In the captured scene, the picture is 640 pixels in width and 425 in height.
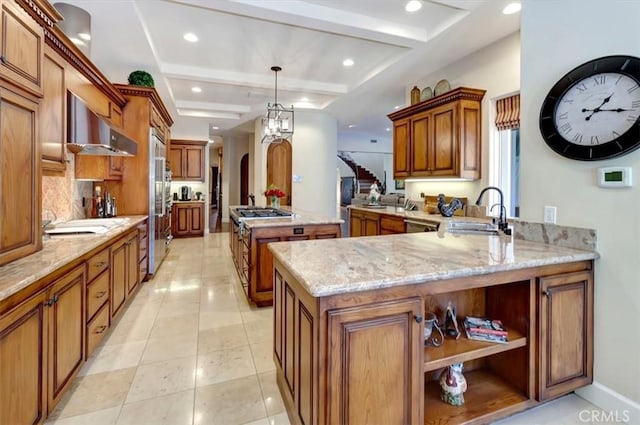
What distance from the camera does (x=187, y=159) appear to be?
803 cm

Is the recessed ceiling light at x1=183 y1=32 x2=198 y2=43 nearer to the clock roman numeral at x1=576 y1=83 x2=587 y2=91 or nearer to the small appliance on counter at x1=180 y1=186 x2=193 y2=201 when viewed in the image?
the clock roman numeral at x1=576 y1=83 x2=587 y2=91

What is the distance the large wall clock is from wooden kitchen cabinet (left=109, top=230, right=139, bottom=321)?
343cm

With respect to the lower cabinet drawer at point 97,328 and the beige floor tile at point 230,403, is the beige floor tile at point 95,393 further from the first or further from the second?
the beige floor tile at point 230,403

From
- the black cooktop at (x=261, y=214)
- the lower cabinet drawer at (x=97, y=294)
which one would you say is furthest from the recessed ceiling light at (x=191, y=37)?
the lower cabinet drawer at (x=97, y=294)

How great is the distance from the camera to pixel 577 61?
75.2 inches

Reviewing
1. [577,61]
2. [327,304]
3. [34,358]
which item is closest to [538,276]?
[327,304]

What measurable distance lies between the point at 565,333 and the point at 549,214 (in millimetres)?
754

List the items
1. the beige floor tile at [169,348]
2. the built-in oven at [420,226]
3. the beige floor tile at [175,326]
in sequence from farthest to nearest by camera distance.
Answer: the built-in oven at [420,226]
the beige floor tile at [175,326]
the beige floor tile at [169,348]

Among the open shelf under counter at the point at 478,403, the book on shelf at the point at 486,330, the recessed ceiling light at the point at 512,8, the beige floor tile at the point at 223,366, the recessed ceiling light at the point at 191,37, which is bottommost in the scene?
the beige floor tile at the point at 223,366

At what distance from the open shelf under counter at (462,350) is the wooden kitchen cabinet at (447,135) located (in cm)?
264

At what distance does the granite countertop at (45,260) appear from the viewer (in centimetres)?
128

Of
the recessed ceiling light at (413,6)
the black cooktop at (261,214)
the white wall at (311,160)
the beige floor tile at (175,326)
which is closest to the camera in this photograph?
the beige floor tile at (175,326)

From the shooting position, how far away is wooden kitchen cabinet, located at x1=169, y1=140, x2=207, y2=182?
791cm

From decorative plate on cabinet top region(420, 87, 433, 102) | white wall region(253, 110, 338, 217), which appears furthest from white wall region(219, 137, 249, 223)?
decorative plate on cabinet top region(420, 87, 433, 102)
